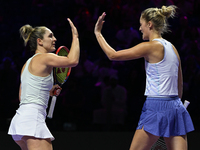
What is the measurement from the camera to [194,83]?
20.4 feet

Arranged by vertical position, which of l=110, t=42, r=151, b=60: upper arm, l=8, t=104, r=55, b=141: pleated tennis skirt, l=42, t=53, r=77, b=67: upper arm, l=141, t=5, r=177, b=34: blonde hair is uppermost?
l=141, t=5, r=177, b=34: blonde hair

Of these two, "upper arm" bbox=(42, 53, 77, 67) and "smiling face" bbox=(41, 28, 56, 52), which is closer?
"upper arm" bbox=(42, 53, 77, 67)

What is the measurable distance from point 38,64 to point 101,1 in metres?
5.23

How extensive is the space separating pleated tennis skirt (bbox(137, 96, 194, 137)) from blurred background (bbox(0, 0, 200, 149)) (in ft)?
9.15

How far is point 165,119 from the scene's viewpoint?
2.62m

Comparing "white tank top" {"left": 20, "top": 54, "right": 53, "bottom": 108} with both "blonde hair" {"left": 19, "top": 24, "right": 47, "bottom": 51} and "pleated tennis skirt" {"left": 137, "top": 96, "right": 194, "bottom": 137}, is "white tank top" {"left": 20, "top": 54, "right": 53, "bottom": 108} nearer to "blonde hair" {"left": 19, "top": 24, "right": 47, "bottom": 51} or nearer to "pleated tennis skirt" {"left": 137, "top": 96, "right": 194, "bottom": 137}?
"blonde hair" {"left": 19, "top": 24, "right": 47, "bottom": 51}

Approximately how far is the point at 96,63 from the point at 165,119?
4.17 m

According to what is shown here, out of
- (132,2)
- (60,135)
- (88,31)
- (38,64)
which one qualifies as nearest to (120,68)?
(88,31)

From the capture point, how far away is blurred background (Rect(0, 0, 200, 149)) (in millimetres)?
5797

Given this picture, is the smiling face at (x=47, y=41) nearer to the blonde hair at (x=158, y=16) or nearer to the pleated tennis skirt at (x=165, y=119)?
the blonde hair at (x=158, y=16)

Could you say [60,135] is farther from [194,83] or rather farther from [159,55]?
[194,83]

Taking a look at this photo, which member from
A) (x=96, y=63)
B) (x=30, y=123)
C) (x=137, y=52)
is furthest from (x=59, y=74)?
(x=96, y=63)

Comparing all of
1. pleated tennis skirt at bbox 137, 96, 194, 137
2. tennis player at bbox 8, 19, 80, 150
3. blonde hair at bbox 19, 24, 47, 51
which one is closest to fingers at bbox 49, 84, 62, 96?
tennis player at bbox 8, 19, 80, 150

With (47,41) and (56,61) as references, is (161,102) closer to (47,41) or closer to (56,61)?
(56,61)
